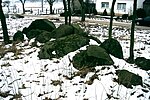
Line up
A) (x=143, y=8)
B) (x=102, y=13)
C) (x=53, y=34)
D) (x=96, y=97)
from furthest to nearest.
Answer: (x=102, y=13)
(x=143, y=8)
(x=53, y=34)
(x=96, y=97)

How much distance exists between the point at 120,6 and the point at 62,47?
4102cm

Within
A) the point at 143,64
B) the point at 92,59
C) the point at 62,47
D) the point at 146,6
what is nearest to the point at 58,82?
the point at 92,59

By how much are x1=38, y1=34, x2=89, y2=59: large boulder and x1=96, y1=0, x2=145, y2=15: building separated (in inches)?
1475

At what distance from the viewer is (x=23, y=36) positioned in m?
19.5

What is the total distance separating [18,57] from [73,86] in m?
4.71

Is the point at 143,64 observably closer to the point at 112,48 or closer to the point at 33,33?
the point at 112,48

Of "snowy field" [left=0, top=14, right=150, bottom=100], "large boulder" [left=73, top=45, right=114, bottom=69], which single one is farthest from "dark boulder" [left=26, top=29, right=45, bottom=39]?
"large boulder" [left=73, top=45, right=114, bottom=69]

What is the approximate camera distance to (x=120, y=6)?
5266 centimetres

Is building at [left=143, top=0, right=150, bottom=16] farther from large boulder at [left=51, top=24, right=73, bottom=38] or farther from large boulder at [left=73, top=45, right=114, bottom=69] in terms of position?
large boulder at [left=73, top=45, right=114, bottom=69]

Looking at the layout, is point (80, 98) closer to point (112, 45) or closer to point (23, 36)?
point (112, 45)

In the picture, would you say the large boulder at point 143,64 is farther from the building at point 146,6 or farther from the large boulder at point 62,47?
the building at point 146,6

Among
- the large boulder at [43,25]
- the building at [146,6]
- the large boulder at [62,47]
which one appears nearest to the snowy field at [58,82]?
the large boulder at [62,47]

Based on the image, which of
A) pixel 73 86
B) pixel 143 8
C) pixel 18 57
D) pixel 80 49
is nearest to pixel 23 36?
pixel 18 57

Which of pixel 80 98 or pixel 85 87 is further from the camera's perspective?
pixel 85 87
